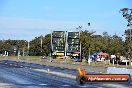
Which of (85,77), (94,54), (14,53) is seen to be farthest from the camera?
(14,53)

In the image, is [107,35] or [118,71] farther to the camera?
[107,35]

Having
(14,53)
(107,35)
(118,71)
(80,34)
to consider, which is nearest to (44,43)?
(14,53)

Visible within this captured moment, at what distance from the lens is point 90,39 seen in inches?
4441

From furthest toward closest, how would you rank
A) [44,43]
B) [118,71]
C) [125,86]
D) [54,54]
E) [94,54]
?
[44,43] < [54,54] < [94,54] < [118,71] < [125,86]

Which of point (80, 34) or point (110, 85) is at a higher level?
point (80, 34)

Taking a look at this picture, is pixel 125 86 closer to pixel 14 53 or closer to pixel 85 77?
pixel 85 77

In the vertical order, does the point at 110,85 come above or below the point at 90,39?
below

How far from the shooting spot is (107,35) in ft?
650

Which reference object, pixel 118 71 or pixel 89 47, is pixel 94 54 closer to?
pixel 89 47

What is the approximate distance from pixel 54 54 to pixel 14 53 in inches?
2384

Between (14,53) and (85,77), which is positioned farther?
(14,53)

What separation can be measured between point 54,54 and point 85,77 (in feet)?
364

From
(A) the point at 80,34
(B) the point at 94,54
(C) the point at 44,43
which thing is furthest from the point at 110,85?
(C) the point at 44,43

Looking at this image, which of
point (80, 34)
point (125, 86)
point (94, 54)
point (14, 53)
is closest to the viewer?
point (125, 86)
